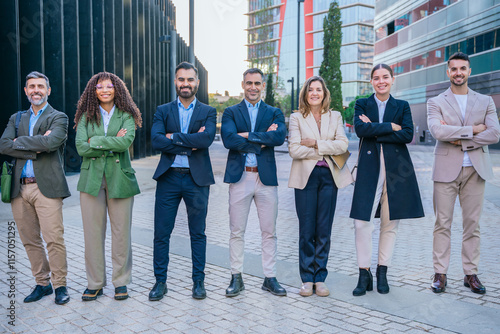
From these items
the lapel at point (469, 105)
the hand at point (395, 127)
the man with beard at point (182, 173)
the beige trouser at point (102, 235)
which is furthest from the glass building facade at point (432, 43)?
the beige trouser at point (102, 235)

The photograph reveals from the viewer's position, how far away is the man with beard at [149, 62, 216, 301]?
5059mm

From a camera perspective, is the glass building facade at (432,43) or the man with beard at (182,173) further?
the glass building facade at (432,43)

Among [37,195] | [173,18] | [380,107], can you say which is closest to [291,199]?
[380,107]

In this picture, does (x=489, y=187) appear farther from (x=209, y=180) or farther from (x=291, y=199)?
(x=209, y=180)

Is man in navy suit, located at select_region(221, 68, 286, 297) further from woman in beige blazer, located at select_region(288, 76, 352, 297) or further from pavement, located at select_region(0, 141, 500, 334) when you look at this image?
pavement, located at select_region(0, 141, 500, 334)

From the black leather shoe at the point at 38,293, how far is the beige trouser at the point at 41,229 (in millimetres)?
49

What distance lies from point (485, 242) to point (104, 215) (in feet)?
18.5

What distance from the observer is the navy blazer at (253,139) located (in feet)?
16.8

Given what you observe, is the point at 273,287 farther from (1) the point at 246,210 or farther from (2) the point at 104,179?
(2) the point at 104,179

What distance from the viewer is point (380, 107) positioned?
5.41 m

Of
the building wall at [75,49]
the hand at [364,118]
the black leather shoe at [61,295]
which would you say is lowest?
the black leather shoe at [61,295]

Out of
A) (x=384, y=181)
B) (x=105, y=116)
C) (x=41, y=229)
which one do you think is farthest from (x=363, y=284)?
(x=41, y=229)

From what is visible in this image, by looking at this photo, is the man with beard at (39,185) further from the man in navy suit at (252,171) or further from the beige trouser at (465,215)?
the beige trouser at (465,215)

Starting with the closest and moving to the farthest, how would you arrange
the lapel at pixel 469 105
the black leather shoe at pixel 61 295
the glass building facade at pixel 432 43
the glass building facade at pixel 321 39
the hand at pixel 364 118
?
the black leather shoe at pixel 61 295
the hand at pixel 364 118
the lapel at pixel 469 105
the glass building facade at pixel 432 43
the glass building facade at pixel 321 39
